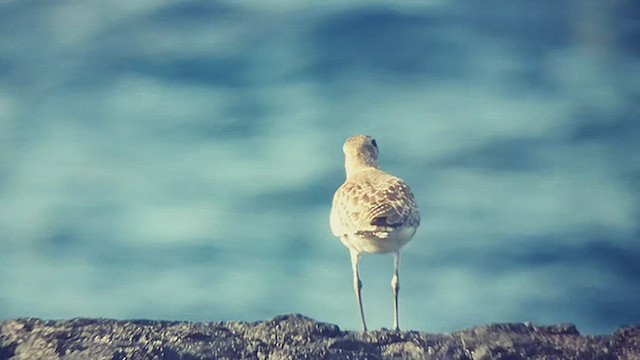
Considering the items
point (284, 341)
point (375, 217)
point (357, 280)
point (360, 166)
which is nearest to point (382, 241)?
point (375, 217)

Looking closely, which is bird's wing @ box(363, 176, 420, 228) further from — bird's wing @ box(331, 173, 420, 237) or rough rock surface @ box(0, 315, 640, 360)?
rough rock surface @ box(0, 315, 640, 360)

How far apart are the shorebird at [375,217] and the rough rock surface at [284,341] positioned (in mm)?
1805

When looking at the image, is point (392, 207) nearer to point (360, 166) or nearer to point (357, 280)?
point (357, 280)

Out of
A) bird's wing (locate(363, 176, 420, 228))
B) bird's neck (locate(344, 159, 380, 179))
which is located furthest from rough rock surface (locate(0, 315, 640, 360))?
bird's neck (locate(344, 159, 380, 179))

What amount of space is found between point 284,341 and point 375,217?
7.96 feet

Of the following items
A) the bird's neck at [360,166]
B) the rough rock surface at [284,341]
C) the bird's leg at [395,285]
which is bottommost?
the rough rock surface at [284,341]

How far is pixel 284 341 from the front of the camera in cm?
513

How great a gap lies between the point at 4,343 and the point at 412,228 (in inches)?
145

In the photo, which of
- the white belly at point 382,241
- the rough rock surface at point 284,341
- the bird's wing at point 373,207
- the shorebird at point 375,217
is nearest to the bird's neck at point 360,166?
the shorebird at point 375,217

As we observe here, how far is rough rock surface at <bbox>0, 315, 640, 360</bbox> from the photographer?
483cm

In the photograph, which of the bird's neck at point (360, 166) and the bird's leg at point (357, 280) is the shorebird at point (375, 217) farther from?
the bird's neck at point (360, 166)

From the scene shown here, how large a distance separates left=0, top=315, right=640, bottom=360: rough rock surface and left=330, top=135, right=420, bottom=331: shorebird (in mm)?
1805

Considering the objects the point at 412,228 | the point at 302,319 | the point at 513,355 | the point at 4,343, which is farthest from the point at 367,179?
the point at 4,343

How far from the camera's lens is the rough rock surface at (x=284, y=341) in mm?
4832
